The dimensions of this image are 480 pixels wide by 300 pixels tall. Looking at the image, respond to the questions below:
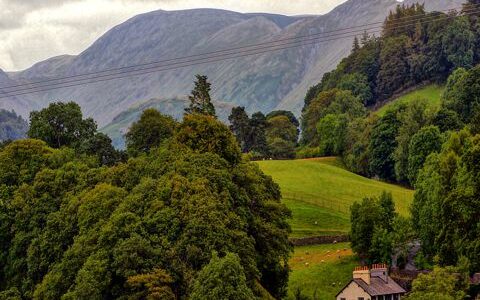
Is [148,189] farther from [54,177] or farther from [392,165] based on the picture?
[392,165]

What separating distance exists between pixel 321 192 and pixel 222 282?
57737mm

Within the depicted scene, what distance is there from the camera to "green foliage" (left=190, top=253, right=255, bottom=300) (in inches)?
2191

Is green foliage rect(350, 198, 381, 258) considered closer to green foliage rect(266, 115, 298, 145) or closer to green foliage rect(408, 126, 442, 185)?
→ green foliage rect(408, 126, 442, 185)

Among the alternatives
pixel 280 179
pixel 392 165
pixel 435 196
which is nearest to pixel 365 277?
pixel 435 196

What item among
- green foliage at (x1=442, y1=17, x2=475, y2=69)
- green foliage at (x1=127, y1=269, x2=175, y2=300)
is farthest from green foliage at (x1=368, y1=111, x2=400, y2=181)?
green foliage at (x1=127, y1=269, x2=175, y2=300)

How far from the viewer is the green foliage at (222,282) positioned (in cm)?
5566

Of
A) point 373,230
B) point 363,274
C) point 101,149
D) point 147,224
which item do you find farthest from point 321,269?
point 101,149

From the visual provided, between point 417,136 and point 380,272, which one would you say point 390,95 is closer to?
point 417,136

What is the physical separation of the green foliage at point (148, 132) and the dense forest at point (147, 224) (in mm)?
7806

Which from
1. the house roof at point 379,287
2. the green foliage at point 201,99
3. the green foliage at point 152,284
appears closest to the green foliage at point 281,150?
the green foliage at point 201,99

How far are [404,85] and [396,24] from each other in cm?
1468

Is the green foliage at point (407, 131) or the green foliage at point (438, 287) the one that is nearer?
the green foliage at point (438, 287)

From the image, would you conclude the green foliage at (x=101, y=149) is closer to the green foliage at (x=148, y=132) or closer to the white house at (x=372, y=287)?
the green foliage at (x=148, y=132)

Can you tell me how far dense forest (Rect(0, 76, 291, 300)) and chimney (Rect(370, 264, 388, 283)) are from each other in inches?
322
